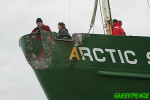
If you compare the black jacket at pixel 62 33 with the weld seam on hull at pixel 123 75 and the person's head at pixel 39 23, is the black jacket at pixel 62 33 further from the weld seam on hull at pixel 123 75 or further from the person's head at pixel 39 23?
the weld seam on hull at pixel 123 75

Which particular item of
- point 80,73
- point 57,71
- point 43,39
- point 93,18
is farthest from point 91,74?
point 93,18

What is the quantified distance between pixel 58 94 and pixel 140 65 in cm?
199

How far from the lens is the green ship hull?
7.93m

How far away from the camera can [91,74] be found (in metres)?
Result: 7.96

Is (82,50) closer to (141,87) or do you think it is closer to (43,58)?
(43,58)

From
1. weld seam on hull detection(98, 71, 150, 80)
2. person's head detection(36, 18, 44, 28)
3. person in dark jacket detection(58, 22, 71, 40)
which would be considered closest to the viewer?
weld seam on hull detection(98, 71, 150, 80)

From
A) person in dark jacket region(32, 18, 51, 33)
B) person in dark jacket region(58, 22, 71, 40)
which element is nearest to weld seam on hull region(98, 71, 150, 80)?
person in dark jacket region(58, 22, 71, 40)

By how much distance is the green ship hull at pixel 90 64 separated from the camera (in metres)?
7.93

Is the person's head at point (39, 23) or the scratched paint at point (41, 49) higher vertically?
the person's head at point (39, 23)

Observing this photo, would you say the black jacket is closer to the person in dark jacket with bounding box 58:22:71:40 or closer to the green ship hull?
the person in dark jacket with bounding box 58:22:71:40

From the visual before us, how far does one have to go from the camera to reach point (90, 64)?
26.0 ft

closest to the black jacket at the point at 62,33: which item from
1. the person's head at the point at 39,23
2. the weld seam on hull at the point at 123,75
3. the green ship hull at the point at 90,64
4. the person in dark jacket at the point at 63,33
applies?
the person in dark jacket at the point at 63,33

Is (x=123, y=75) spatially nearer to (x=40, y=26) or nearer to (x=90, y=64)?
(x=90, y=64)

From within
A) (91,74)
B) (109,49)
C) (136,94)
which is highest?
(109,49)
